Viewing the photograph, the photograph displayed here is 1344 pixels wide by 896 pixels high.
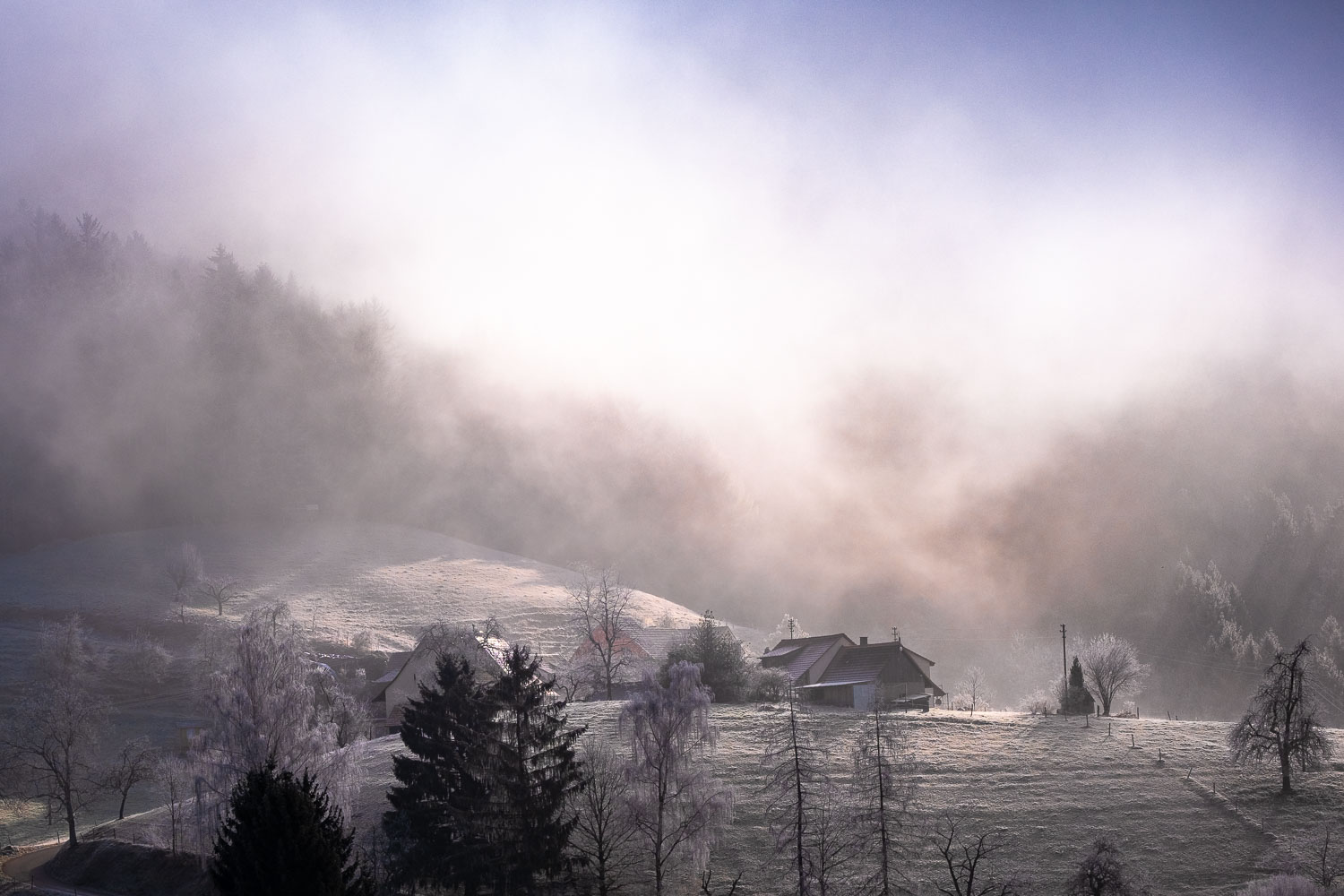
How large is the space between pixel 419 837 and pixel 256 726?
816 centimetres

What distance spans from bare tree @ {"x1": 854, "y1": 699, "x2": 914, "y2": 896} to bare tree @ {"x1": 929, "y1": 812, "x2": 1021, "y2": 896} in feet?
4.47

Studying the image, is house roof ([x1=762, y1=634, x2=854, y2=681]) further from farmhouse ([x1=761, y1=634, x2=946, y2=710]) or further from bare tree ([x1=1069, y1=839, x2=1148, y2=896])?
bare tree ([x1=1069, y1=839, x2=1148, y2=896])

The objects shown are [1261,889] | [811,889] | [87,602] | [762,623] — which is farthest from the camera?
[762,623]

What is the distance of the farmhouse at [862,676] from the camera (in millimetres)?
66812

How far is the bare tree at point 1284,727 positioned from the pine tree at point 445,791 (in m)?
33.5

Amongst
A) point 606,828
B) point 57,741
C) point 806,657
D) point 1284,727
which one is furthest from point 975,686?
point 57,741

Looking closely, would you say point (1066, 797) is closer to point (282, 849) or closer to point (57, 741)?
point (282, 849)

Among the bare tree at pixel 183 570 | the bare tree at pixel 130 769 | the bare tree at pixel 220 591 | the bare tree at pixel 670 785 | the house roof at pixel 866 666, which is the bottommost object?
the bare tree at pixel 130 769

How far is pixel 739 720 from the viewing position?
58031 mm

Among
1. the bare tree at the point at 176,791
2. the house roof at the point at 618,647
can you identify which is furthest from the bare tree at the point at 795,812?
the house roof at the point at 618,647

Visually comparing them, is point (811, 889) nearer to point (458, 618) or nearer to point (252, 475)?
point (458, 618)

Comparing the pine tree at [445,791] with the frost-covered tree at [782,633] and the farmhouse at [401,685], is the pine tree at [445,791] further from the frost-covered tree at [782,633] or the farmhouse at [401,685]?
the frost-covered tree at [782,633]

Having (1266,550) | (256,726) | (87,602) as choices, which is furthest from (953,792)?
(1266,550)

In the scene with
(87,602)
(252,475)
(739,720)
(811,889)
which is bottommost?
(811,889)
